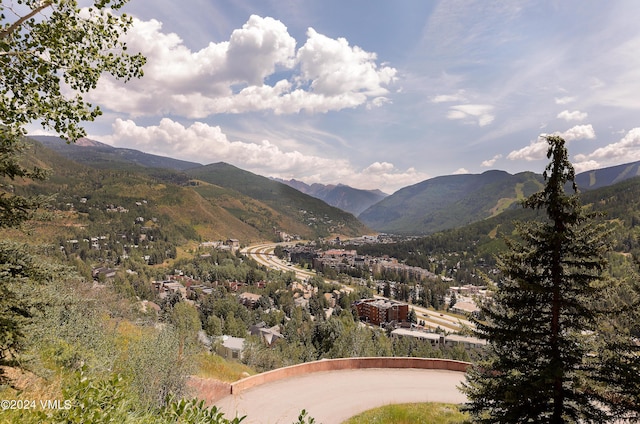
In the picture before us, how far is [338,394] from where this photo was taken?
15.5 m

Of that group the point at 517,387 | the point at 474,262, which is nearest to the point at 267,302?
the point at 517,387

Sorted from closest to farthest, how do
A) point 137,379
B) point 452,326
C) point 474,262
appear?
1. point 137,379
2. point 452,326
3. point 474,262

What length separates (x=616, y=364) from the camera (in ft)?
26.2

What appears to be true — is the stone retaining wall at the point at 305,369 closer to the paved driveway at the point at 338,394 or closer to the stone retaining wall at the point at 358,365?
the stone retaining wall at the point at 358,365

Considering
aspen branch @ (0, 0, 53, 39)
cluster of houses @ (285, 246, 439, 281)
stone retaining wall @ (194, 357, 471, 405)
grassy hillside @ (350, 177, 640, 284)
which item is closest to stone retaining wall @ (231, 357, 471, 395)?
stone retaining wall @ (194, 357, 471, 405)

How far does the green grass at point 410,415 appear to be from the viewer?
13047 mm

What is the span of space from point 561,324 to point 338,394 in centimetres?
1060

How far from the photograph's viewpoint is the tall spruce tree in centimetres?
793

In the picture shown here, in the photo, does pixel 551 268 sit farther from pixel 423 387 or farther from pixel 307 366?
pixel 307 366

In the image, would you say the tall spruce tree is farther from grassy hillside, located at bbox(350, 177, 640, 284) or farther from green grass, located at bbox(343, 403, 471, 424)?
grassy hillside, located at bbox(350, 177, 640, 284)

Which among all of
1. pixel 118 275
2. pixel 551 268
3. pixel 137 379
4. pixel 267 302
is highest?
pixel 551 268

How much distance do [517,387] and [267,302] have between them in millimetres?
75821

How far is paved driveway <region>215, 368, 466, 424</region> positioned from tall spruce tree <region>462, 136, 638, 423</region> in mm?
7628

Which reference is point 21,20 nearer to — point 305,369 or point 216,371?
point 305,369
